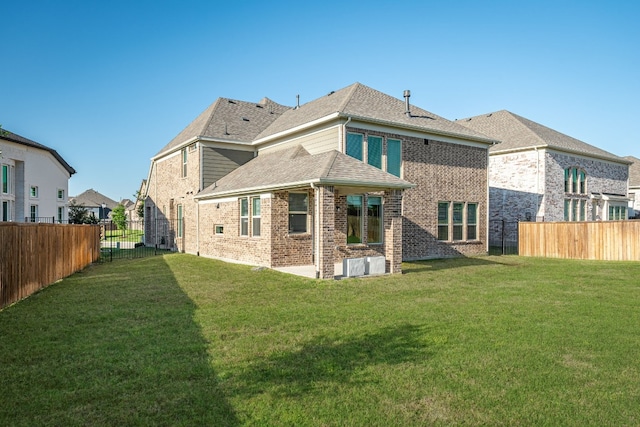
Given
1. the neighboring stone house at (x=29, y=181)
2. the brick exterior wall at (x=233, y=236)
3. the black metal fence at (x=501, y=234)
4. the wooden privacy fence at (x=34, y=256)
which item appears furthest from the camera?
the neighboring stone house at (x=29, y=181)

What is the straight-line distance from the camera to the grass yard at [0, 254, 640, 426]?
374cm

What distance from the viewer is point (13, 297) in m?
8.48

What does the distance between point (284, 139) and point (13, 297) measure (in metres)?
12.6

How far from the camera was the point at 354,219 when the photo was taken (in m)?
15.4

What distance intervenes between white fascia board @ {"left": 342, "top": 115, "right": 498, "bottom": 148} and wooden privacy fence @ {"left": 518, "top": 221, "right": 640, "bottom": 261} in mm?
5076

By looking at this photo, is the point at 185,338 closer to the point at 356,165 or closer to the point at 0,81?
the point at 356,165

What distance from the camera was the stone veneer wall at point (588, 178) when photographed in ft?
81.7

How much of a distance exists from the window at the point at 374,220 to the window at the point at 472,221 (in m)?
6.02

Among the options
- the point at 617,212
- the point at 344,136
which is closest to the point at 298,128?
the point at 344,136

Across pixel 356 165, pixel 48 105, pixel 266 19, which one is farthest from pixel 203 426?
pixel 48 105

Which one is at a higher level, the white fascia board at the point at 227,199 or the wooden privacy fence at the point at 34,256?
the white fascia board at the point at 227,199

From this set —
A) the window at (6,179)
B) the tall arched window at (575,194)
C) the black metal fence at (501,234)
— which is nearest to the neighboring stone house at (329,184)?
the black metal fence at (501,234)

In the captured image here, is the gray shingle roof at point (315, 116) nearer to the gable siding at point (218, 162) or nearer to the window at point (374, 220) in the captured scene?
the gable siding at point (218, 162)

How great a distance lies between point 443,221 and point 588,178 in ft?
49.5
